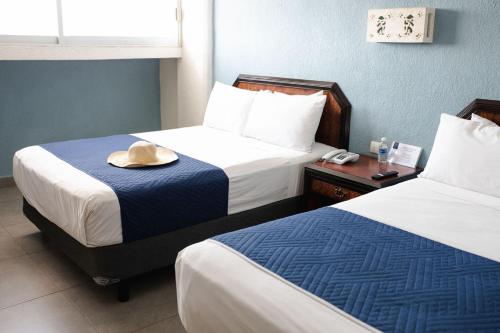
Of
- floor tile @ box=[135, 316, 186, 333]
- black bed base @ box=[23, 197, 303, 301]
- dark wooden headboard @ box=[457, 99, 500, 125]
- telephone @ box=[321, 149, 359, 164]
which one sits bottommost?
floor tile @ box=[135, 316, 186, 333]

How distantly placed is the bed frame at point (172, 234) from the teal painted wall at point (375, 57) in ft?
0.25

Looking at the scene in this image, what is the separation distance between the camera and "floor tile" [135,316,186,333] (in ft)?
7.32

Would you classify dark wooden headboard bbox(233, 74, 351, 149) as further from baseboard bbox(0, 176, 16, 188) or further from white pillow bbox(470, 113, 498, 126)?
baseboard bbox(0, 176, 16, 188)

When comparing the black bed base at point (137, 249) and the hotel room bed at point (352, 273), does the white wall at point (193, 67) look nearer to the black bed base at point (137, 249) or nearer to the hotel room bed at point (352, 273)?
the black bed base at point (137, 249)

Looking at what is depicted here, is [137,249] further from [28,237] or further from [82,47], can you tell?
[82,47]

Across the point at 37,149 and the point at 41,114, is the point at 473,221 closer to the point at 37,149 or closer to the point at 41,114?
the point at 37,149

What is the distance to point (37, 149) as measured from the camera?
3061 mm

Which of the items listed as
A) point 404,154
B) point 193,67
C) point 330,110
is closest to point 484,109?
point 404,154

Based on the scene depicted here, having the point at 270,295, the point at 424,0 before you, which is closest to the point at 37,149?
the point at 270,295

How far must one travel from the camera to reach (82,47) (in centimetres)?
395

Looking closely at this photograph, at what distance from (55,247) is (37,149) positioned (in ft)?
2.09

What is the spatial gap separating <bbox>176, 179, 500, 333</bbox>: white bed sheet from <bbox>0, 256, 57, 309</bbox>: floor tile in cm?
115

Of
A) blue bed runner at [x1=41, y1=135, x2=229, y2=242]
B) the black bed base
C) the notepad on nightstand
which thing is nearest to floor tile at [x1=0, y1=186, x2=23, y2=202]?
the black bed base

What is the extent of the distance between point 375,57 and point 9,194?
3.10 metres
